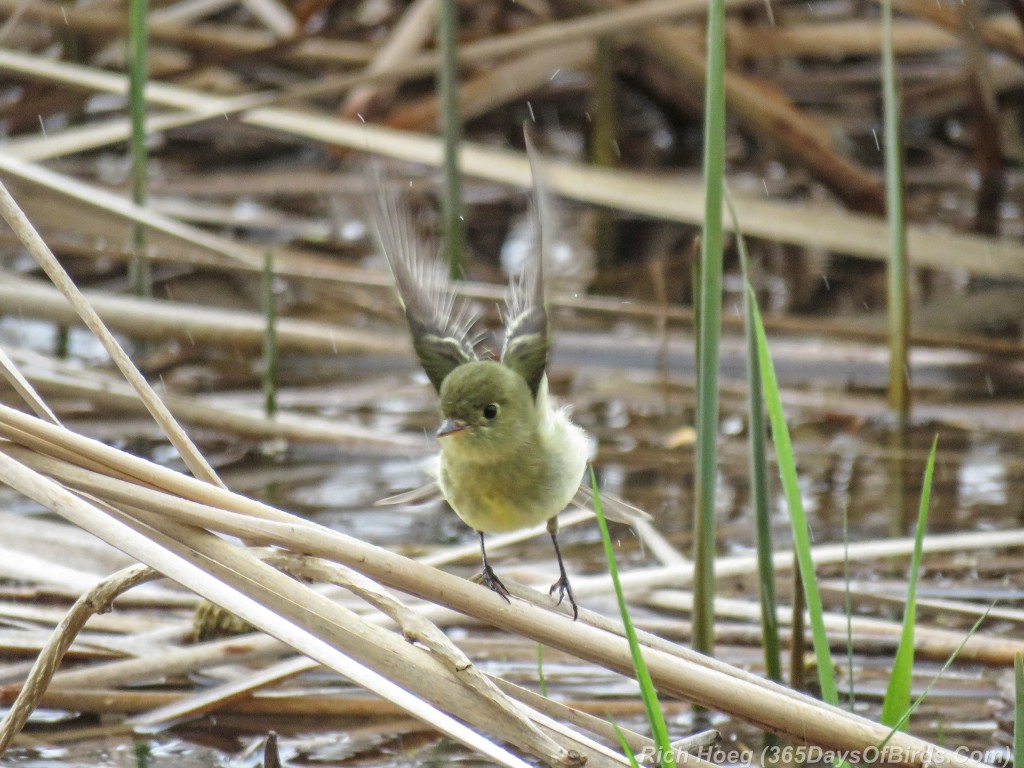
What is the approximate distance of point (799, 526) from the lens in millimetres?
2420

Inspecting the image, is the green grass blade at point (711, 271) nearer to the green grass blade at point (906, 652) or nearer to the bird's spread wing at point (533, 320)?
the bird's spread wing at point (533, 320)

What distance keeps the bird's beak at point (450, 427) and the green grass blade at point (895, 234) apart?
57.5 inches

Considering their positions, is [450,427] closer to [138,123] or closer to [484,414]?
[484,414]

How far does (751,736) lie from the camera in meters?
3.09

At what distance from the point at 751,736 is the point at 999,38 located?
479cm

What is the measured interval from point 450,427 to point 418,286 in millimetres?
280

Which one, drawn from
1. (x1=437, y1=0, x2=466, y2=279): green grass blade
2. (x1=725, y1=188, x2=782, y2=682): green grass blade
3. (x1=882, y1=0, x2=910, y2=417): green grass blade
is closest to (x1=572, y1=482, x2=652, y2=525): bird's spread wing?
(x1=725, y1=188, x2=782, y2=682): green grass blade

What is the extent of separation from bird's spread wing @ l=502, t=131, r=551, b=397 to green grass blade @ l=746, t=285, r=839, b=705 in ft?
1.33

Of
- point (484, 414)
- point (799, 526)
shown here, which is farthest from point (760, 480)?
point (484, 414)

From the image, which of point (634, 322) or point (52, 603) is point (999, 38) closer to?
point (634, 322)

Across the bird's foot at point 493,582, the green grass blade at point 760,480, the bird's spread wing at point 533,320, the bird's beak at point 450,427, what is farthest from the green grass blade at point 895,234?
the bird's foot at point 493,582

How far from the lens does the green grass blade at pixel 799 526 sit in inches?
94.1

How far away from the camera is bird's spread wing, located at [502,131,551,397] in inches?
99.0

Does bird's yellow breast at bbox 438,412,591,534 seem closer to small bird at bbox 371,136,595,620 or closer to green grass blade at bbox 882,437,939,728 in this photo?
small bird at bbox 371,136,595,620
